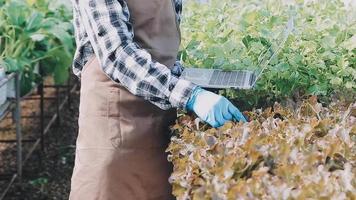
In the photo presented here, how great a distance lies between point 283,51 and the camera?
260 cm

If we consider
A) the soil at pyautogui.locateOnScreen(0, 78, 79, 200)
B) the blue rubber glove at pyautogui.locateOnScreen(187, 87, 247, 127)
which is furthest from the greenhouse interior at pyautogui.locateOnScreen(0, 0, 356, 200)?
the soil at pyautogui.locateOnScreen(0, 78, 79, 200)

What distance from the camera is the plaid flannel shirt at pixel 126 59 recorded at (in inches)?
82.1

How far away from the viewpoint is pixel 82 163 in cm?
238

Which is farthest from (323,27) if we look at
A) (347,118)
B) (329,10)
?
Answer: (347,118)

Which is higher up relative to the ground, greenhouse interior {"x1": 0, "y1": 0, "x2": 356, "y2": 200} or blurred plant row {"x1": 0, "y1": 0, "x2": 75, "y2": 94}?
greenhouse interior {"x1": 0, "y1": 0, "x2": 356, "y2": 200}

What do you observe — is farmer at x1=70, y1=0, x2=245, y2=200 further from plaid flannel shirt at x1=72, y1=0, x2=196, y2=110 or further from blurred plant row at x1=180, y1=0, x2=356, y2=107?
blurred plant row at x1=180, y1=0, x2=356, y2=107

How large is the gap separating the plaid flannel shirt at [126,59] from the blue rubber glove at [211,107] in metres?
0.03

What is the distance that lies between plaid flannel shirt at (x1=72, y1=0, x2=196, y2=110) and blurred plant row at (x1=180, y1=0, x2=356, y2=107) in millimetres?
379

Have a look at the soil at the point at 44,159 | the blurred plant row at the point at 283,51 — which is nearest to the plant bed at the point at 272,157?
the blurred plant row at the point at 283,51

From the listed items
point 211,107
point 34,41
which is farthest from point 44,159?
point 211,107

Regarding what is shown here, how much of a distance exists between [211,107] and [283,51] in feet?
2.16

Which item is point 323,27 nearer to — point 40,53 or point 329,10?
point 329,10

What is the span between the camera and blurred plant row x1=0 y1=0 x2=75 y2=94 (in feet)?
14.9

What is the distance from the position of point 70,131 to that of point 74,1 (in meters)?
3.85
